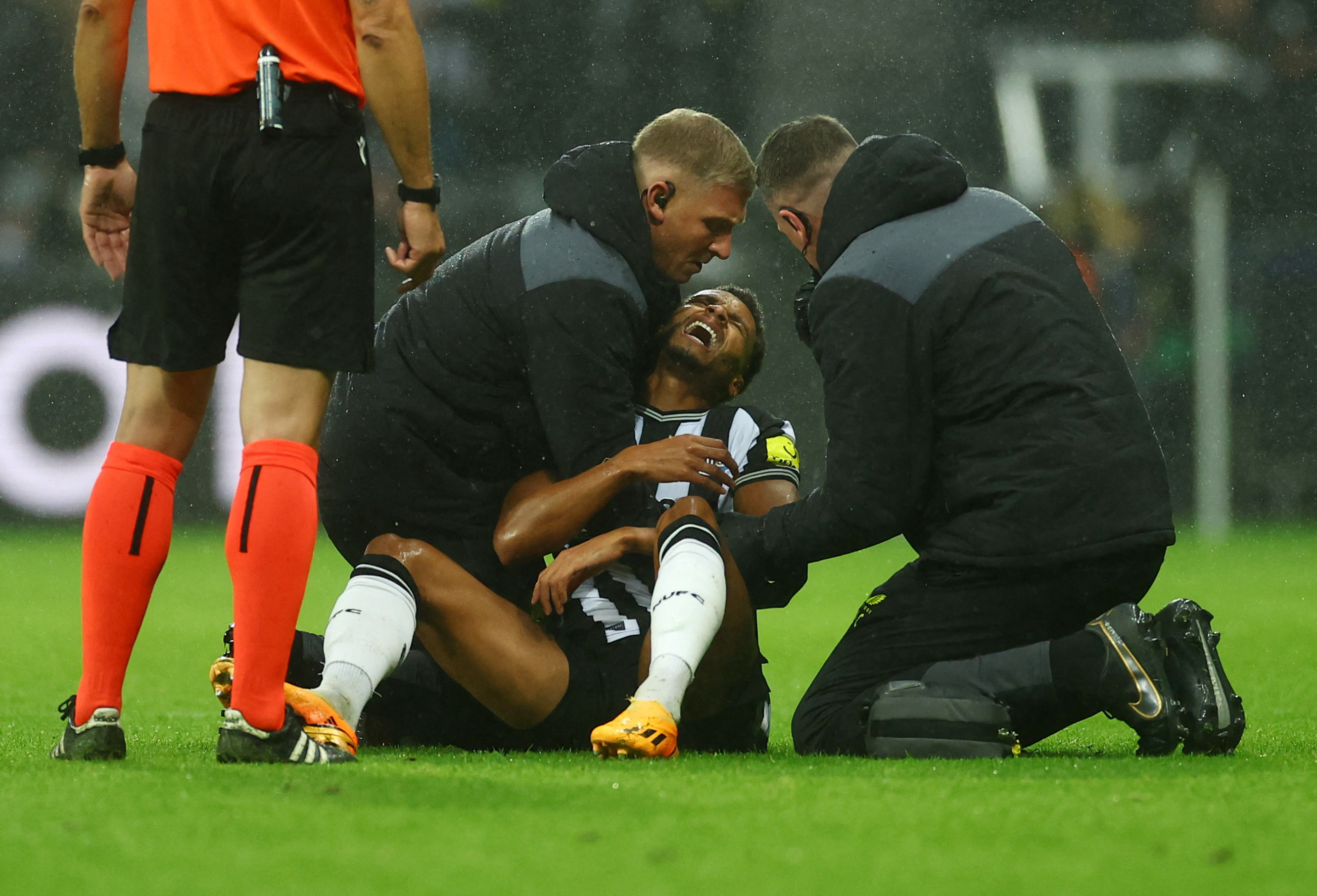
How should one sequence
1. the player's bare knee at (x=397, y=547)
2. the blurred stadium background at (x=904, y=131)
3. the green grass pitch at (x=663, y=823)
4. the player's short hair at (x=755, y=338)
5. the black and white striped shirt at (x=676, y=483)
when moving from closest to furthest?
1. the green grass pitch at (x=663, y=823)
2. the player's bare knee at (x=397, y=547)
3. the black and white striped shirt at (x=676, y=483)
4. the player's short hair at (x=755, y=338)
5. the blurred stadium background at (x=904, y=131)

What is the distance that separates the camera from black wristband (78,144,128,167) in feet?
7.88

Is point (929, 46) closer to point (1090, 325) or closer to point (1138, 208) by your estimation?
point (1138, 208)

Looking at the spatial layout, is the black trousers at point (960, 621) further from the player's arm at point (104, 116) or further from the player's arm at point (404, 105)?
the player's arm at point (104, 116)

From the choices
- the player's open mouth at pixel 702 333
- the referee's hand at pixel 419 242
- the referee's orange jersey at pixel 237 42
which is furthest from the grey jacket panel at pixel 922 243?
the referee's orange jersey at pixel 237 42

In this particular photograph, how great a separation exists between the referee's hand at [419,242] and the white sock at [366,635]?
0.53 metres

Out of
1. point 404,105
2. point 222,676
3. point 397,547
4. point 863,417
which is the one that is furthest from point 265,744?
point 863,417

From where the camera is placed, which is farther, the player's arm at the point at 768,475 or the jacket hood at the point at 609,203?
the player's arm at the point at 768,475

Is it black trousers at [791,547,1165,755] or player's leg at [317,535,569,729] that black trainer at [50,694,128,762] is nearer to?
player's leg at [317,535,569,729]

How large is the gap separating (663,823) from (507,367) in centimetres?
118

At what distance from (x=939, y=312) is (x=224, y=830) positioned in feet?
4.64

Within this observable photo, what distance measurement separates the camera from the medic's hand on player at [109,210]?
94.7 inches

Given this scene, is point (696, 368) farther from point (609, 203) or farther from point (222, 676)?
point (222, 676)

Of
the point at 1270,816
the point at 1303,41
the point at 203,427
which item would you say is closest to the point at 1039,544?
the point at 1270,816

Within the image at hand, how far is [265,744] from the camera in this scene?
2.16 meters
